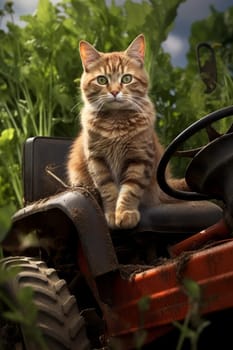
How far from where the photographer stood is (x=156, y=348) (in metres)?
2.81

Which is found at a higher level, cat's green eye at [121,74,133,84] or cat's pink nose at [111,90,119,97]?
cat's green eye at [121,74,133,84]

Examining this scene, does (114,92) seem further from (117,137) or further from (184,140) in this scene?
(184,140)

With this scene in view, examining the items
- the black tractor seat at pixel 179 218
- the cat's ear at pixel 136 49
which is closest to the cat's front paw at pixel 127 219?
the black tractor seat at pixel 179 218

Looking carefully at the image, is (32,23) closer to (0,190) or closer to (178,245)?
(0,190)

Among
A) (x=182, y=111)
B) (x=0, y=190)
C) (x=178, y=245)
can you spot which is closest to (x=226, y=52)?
→ (x=182, y=111)

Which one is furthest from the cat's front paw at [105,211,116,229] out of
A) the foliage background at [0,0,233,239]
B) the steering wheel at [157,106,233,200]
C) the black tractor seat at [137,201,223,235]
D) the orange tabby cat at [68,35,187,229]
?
the foliage background at [0,0,233,239]

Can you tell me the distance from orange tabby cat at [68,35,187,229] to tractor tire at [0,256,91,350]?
45 centimetres

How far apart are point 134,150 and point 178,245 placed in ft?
3.09

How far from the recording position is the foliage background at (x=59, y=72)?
23.4 ft

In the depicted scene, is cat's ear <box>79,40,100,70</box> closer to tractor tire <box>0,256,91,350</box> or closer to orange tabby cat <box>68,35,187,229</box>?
orange tabby cat <box>68,35,187,229</box>

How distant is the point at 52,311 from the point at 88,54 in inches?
74.2

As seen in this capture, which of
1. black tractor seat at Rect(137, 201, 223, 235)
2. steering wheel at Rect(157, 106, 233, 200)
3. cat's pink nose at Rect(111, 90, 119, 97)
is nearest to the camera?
steering wheel at Rect(157, 106, 233, 200)

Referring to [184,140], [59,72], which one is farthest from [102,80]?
[59,72]

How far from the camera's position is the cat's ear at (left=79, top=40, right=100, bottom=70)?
4.31 meters
